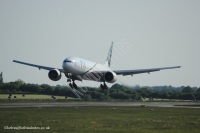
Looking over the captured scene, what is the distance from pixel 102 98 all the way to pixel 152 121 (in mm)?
55815

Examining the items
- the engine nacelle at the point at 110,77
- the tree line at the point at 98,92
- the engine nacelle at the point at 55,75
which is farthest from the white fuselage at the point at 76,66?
the tree line at the point at 98,92

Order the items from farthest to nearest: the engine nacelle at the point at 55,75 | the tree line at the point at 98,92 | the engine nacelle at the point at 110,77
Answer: the tree line at the point at 98,92
the engine nacelle at the point at 110,77
the engine nacelle at the point at 55,75

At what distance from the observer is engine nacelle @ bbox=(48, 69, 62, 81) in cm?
7506

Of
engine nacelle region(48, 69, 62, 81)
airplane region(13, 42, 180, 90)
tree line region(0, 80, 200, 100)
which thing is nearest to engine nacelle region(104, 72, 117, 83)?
airplane region(13, 42, 180, 90)

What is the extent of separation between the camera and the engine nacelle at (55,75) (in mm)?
75062

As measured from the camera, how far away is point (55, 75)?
75.1 metres

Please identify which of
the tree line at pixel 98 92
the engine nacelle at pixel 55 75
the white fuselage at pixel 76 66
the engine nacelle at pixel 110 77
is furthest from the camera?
the tree line at pixel 98 92

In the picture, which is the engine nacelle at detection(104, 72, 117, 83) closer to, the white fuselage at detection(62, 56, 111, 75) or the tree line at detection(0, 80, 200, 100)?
the white fuselage at detection(62, 56, 111, 75)

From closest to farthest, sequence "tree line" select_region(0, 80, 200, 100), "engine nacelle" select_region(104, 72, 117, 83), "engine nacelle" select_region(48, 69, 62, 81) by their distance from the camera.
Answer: "engine nacelle" select_region(48, 69, 62, 81) < "engine nacelle" select_region(104, 72, 117, 83) < "tree line" select_region(0, 80, 200, 100)

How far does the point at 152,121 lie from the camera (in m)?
45.9

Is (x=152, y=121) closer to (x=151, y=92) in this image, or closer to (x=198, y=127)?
(x=198, y=127)

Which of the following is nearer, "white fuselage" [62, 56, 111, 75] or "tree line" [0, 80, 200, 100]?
"white fuselage" [62, 56, 111, 75]

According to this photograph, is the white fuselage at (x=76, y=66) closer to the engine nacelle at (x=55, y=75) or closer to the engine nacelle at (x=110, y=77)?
the engine nacelle at (x=55, y=75)

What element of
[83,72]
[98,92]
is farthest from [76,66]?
[98,92]
